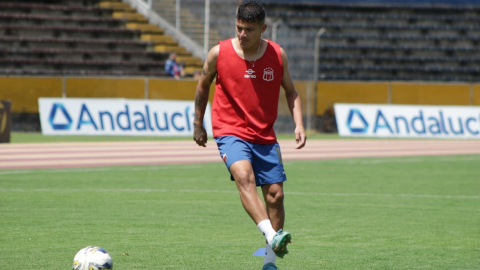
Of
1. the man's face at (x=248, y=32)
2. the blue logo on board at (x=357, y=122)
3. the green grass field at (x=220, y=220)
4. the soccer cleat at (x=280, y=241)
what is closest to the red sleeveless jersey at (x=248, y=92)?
the man's face at (x=248, y=32)

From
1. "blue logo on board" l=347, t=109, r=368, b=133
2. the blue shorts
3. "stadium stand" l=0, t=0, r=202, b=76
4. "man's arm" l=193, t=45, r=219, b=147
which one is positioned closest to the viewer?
the blue shorts

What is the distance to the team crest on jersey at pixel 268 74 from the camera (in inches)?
252

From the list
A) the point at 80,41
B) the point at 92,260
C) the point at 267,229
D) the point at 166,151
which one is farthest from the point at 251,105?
the point at 80,41

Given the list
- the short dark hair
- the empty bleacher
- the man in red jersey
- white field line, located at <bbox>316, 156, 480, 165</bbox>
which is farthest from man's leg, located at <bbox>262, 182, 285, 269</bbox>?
the empty bleacher

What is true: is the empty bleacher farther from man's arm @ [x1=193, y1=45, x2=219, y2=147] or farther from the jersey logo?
the jersey logo

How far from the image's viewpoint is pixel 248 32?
6.25 metres

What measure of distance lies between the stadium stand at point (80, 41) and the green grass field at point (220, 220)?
17818mm

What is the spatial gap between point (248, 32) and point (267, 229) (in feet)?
4.99

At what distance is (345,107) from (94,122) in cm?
869

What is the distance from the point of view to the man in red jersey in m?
6.25

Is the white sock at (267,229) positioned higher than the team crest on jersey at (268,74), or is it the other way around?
the team crest on jersey at (268,74)

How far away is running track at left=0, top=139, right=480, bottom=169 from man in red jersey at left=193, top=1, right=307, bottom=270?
1017cm

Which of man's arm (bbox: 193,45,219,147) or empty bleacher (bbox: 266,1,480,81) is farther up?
man's arm (bbox: 193,45,219,147)

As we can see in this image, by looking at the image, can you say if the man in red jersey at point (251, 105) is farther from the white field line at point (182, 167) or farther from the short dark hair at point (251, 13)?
the white field line at point (182, 167)
